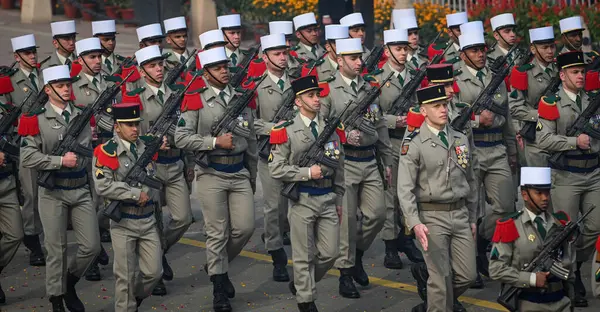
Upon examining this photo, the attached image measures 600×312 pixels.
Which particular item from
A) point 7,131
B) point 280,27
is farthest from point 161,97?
point 280,27

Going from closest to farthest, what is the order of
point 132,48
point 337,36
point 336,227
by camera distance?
point 336,227, point 337,36, point 132,48

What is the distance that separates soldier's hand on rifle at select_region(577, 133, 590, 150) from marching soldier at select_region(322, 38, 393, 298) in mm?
1943

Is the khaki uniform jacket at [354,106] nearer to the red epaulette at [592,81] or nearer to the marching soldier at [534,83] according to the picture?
the marching soldier at [534,83]

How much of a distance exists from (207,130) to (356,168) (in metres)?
1.54

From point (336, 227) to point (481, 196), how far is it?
2.38 m

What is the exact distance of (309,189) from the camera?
38.9ft

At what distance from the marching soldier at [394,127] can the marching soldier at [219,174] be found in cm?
171

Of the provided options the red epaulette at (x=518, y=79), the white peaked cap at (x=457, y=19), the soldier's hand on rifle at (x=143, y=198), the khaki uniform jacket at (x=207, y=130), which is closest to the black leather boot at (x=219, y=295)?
the khaki uniform jacket at (x=207, y=130)

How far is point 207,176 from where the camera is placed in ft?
41.5

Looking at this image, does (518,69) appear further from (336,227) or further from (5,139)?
(5,139)

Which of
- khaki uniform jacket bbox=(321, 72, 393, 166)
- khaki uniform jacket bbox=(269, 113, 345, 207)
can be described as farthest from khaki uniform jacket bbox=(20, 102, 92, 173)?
khaki uniform jacket bbox=(321, 72, 393, 166)

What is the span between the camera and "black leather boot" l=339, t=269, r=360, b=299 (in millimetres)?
12562

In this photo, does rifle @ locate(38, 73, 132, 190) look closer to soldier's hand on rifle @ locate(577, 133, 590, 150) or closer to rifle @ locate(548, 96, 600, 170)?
rifle @ locate(548, 96, 600, 170)

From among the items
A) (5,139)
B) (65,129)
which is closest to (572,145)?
(65,129)
